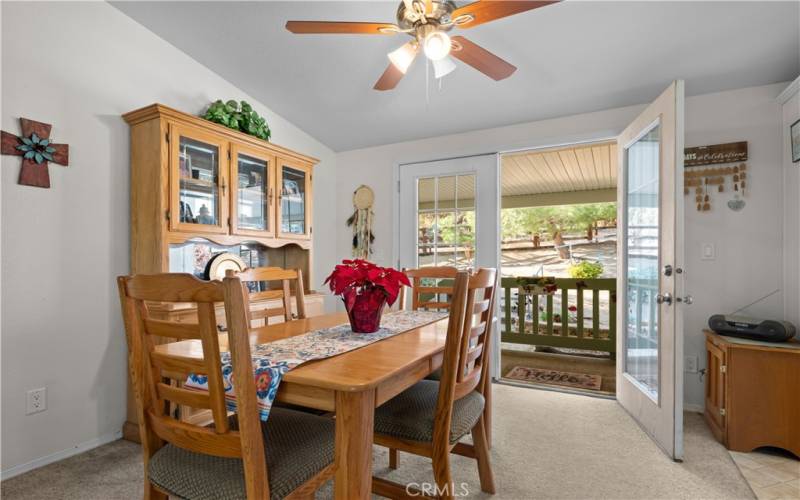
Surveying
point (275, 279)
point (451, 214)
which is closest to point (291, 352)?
point (275, 279)

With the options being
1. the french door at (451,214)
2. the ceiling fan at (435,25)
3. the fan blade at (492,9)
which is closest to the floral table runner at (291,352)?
the ceiling fan at (435,25)

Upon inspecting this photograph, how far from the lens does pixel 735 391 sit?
86.3 inches

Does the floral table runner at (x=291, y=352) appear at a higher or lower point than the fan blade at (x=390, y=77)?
lower

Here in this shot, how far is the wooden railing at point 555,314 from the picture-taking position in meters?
4.19

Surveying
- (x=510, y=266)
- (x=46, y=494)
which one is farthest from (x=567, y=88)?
(x=510, y=266)

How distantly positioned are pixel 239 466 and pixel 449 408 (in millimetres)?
682

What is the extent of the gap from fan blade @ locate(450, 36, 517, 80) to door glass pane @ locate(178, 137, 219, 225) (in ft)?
5.38

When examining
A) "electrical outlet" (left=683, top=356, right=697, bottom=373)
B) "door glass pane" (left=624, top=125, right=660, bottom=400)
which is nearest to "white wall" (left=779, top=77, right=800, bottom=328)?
"electrical outlet" (left=683, top=356, right=697, bottom=373)

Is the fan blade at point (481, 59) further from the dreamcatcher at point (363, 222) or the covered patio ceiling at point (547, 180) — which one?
the dreamcatcher at point (363, 222)

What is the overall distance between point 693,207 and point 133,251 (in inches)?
142

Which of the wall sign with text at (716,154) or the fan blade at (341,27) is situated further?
the wall sign with text at (716,154)

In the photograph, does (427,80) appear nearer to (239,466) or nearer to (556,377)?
(239,466)

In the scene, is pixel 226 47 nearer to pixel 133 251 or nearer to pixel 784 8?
pixel 133 251

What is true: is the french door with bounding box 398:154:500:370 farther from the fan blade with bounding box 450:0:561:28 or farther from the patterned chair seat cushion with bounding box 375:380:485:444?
the fan blade with bounding box 450:0:561:28
